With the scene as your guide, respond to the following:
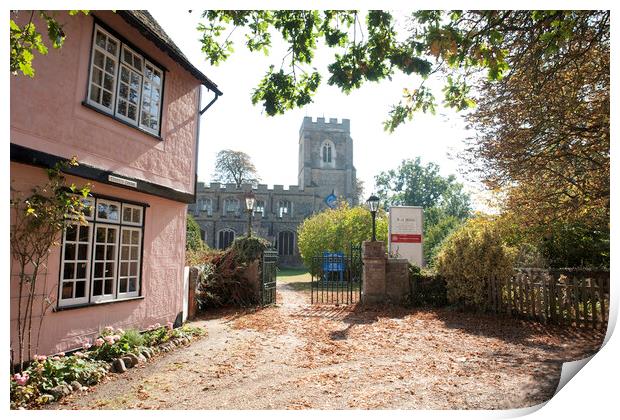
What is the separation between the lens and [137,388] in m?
3.77

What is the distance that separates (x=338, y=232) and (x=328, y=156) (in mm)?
28528

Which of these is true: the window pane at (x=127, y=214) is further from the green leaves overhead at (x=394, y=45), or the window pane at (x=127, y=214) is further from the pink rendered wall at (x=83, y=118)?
the green leaves overhead at (x=394, y=45)

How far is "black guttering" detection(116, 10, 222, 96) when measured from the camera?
5153mm

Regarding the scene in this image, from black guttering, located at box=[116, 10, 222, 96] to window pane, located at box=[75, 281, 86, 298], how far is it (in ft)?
12.4

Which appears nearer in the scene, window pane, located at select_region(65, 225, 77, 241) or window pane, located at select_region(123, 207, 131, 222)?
window pane, located at select_region(65, 225, 77, 241)

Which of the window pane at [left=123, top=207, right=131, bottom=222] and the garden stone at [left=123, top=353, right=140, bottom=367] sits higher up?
the window pane at [left=123, top=207, right=131, bottom=222]

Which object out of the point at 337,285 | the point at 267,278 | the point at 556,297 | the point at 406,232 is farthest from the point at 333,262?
the point at 556,297

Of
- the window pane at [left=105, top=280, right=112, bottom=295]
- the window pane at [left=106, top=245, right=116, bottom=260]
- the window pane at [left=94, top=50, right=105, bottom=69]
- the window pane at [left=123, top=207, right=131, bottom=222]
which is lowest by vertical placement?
the window pane at [left=105, top=280, right=112, bottom=295]

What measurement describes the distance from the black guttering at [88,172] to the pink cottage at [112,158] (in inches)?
0.5

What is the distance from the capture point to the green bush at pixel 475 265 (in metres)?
8.23

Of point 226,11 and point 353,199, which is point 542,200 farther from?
point 353,199

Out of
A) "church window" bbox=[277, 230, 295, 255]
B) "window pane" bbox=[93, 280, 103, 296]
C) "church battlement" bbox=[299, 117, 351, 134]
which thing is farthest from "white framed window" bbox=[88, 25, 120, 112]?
"church battlement" bbox=[299, 117, 351, 134]

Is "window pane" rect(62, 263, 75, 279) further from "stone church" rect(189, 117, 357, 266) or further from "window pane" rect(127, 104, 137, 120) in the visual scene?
"stone church" rect(189, 117, 357, 266)

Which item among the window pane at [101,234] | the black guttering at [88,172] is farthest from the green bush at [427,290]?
the window pane at [101,234]
